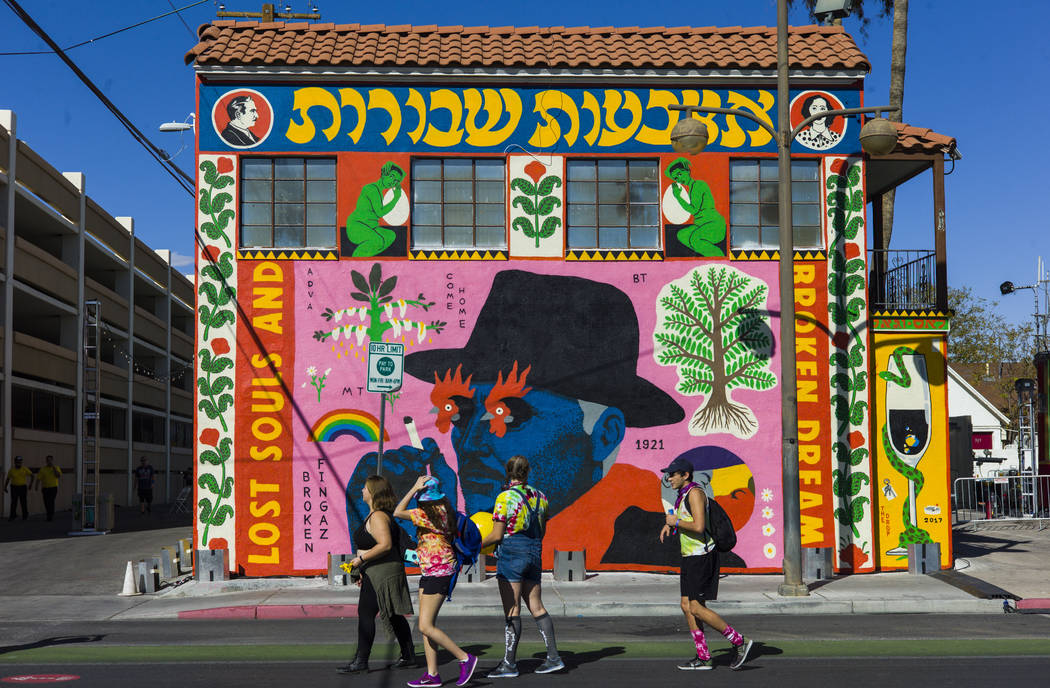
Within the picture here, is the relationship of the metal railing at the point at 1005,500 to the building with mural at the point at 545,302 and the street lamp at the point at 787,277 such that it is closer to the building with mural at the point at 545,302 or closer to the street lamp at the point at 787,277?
the building with mural at the point at 545,302

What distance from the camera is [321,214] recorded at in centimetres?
1761

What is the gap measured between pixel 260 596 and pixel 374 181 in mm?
6584

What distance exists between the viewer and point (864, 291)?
17.9m

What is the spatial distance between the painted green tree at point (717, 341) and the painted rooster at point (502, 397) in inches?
88.4

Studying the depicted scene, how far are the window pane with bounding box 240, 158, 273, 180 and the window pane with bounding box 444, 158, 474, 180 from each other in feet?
9.20

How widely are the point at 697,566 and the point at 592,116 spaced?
9802 mm

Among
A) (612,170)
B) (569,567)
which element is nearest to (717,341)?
(612,170)

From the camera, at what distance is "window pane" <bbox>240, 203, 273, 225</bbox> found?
57.3ft

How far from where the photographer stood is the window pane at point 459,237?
695 inches

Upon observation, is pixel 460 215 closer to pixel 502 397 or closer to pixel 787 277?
pixel 502 397

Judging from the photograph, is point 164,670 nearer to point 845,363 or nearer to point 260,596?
point 260,596

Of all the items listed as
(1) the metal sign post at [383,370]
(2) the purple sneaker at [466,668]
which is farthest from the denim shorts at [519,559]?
(1) the metal sign post at [383,370]

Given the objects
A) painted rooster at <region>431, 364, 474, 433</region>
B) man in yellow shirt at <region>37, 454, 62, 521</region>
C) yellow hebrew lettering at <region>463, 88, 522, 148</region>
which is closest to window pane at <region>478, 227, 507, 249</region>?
yellow hebrew lettering at <region>463, 88, 522, 148</region>

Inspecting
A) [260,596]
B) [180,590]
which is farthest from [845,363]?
[180,590]
